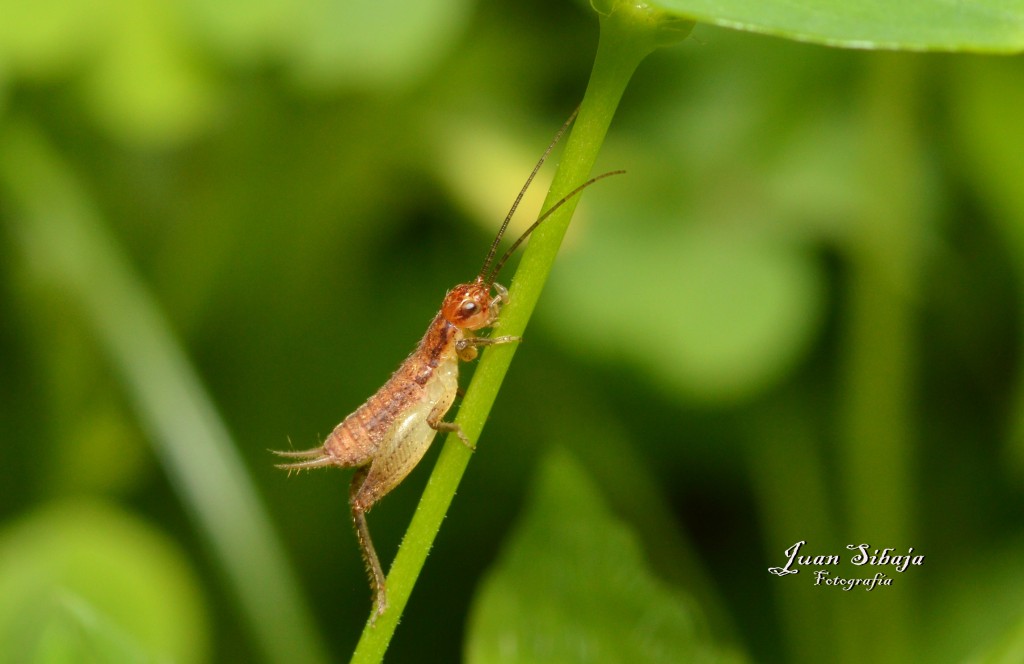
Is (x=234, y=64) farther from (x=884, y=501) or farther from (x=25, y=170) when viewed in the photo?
(x=884, y=501)

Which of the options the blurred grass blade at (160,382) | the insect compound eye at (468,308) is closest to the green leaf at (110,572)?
the blurred grass blade at (160,382)

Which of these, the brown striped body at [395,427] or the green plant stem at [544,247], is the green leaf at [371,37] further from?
the green plant stem at [544,247]

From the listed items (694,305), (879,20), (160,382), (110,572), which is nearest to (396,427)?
(110,572)

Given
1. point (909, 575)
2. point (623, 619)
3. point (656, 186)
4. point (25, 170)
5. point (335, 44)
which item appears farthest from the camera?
point (656, 186)

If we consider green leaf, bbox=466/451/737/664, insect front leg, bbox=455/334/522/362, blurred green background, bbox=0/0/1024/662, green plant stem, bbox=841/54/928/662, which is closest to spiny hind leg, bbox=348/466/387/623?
insect front leg, bbox=455/334/522/362

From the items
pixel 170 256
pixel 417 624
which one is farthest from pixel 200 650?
pixel 170 256

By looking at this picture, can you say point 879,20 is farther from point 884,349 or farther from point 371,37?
point 371,37
